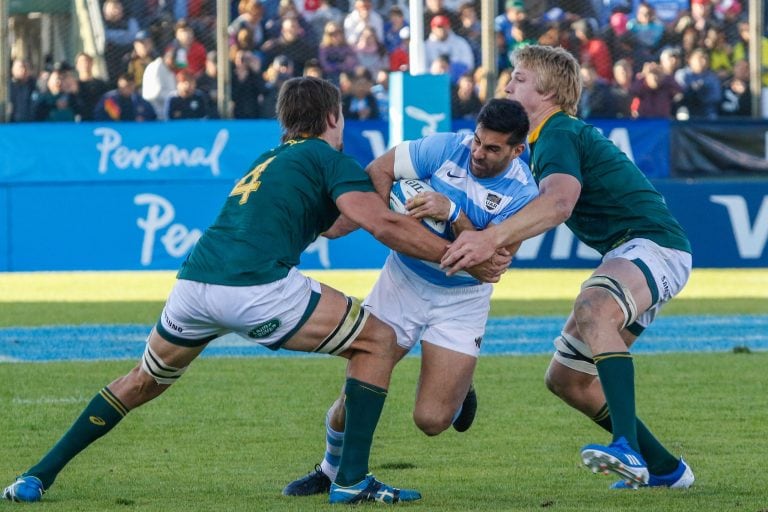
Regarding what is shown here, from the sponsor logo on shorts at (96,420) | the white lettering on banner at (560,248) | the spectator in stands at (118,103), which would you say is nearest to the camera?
the sponsor logo on shorts at (96,420)

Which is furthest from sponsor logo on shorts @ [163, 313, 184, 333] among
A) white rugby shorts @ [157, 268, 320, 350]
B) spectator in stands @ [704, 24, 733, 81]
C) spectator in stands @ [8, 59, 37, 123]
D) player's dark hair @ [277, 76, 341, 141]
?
spectator in stands @ [704, 24, 733, 81]

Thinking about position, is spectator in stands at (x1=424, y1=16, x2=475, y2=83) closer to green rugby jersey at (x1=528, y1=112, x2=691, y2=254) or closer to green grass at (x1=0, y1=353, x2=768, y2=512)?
green grass at (x1=0, y1=353, x2=768, y2=512)

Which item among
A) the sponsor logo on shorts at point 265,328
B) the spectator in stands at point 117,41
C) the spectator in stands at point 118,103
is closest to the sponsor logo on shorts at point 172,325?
the sponsor logo on shorts at point 265,328

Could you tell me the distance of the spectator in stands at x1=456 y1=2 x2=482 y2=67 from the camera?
62.0 ft

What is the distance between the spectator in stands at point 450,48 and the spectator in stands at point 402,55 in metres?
0.36

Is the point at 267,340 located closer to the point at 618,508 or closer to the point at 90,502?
the point at 90,502

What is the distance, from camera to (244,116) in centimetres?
1842

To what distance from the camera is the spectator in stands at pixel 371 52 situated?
1891 centimetres

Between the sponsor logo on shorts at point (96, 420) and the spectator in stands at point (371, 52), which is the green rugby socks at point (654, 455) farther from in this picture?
the spectator in stands at point (371, 52)

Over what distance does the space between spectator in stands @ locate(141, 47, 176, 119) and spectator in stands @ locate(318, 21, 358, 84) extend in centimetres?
191

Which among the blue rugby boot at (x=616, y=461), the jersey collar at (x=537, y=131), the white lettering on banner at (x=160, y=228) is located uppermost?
the jersey collar at (x=537, y=131)

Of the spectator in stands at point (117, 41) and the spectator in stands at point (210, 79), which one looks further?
the spectator in stands at point (210, 79)

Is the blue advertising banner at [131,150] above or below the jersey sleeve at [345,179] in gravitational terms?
below

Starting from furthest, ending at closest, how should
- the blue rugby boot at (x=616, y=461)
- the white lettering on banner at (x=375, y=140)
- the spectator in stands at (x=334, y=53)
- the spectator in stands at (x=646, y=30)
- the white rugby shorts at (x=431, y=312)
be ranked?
the spectator in stands at (x=646, y=30) → the spectator in stands at (x=334, y=53) → the white lettering on banner at (x=375, y=140) → the white rugby shorts at (x=431, y=312) → the blue rugby boot at (x=616, y=461)
